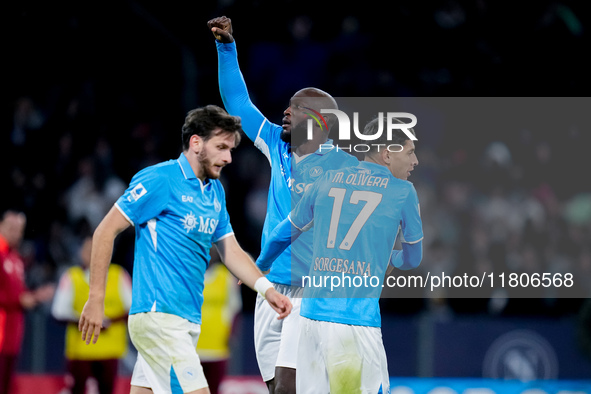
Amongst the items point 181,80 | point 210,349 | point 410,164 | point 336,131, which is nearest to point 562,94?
point 181,80

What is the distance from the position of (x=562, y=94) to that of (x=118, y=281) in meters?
7.32

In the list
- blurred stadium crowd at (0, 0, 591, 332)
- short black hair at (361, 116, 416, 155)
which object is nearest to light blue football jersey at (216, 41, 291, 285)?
short black hair at (361, 116, 416, 155)

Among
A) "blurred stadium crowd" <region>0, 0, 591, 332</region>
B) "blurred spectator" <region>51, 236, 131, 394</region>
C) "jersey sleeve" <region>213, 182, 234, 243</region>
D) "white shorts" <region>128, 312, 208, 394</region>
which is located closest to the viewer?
"white shorts" <region>128, 312, 208, 394</region>

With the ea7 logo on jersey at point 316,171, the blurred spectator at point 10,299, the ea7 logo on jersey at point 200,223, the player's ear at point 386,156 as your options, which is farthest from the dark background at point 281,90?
the player's ear at point 386,156

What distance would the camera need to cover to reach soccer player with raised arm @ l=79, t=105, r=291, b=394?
4883 millimetres

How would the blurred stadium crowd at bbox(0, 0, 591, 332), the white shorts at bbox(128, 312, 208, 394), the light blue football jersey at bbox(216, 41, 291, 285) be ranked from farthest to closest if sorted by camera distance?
the blurred stadium crowd at bbox(0, 0, 591, 332) → the light blue football jersey at bbox(216, 41, 291, 285) → the white shorts at bbox(128, 312, 208, 394)

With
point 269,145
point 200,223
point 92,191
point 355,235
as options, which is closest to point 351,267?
point 355,235

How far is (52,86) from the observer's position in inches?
531

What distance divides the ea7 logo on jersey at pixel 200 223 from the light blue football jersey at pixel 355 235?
63 centimetres

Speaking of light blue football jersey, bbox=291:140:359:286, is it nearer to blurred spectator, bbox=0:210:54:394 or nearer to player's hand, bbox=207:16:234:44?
player's hand, bbox=207:16:234:44

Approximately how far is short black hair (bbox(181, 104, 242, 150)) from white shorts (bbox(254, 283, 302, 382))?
1162 millimetres

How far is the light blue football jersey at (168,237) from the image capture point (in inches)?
196

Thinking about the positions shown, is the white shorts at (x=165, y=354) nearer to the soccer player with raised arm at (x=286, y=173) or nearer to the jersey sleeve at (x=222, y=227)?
the jersey sleeve at (x=222, y=227)

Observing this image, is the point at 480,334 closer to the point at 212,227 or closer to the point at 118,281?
the point at 118,281
